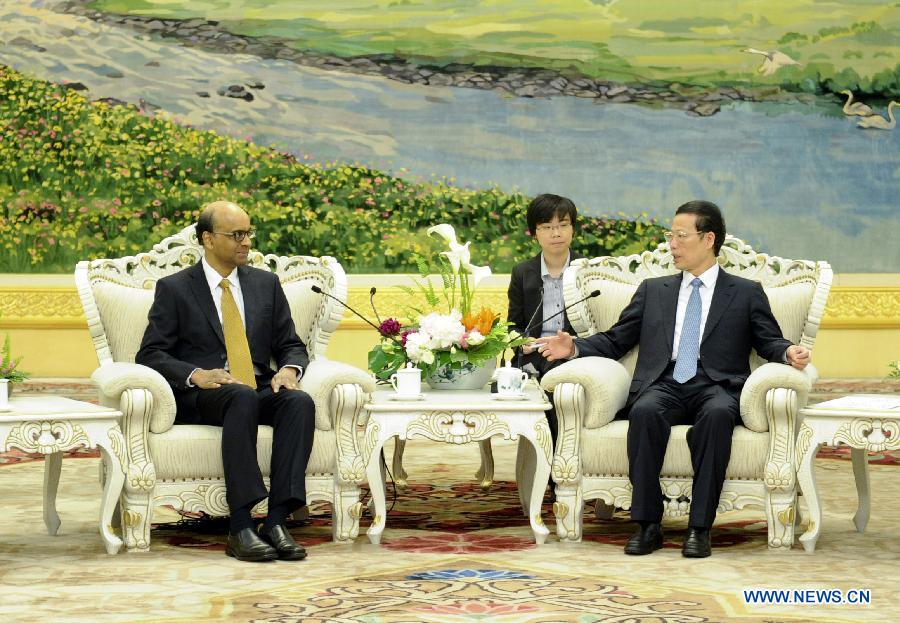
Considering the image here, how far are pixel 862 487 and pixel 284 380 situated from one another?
2268 mm

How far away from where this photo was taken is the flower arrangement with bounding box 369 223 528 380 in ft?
15.8

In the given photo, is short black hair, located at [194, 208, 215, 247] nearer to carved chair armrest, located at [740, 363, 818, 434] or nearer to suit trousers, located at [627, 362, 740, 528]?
suit trousers, located at [627, 362, 740, 528]

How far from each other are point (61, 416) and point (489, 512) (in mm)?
1831

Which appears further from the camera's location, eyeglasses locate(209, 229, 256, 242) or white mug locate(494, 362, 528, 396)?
eyeglasses locate(209, 229, 256, 242)

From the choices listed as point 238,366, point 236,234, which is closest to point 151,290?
point 236,234

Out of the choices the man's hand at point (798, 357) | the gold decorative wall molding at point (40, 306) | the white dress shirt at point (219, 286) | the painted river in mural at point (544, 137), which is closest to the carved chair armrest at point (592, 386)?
the man's hand at point (798, 357)

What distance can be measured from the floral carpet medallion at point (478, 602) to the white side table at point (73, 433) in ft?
3.07

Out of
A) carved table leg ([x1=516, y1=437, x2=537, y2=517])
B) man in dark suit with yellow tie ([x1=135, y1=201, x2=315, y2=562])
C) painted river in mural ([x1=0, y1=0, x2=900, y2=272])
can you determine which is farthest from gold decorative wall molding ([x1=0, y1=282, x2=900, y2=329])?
man in dark suit with yellow tie ([x1=135, y1=201, x2=315, y2=562])

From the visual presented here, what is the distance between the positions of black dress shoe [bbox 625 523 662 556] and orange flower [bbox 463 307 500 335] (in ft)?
3.28

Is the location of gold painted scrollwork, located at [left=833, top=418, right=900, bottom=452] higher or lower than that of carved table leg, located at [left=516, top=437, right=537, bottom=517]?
higher

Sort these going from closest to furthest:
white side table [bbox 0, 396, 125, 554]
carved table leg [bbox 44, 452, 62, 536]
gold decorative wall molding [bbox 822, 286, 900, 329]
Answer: white side table [bbox 0, 396, 125, 554] → carved table leg [bbox 44, 452, 62, 536] → gold decorative wall molding [bbox 822, 286, 900, 329]

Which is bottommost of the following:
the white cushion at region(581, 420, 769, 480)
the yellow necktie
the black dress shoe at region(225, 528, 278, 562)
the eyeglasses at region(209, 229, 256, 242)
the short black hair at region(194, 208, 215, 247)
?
the black dress shoe at region(225, 528, 278, 562)

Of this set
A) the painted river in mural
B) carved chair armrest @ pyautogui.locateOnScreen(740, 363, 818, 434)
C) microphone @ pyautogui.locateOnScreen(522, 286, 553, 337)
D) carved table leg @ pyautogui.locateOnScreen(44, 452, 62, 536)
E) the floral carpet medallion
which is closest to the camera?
the floral carpet medallion

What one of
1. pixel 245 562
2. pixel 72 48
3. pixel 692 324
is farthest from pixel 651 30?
pixel 245 562
